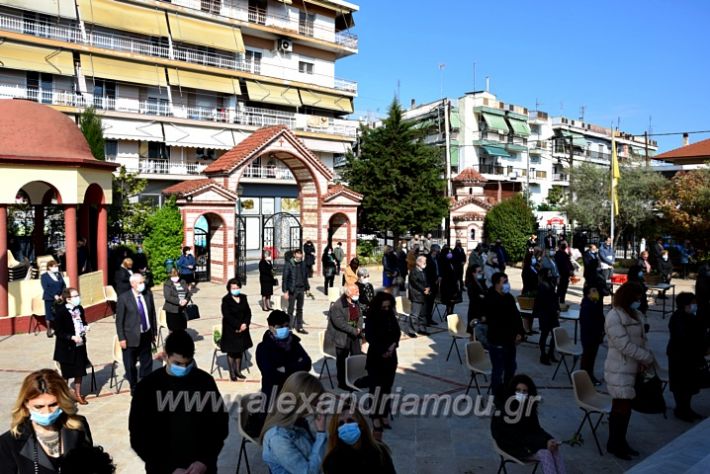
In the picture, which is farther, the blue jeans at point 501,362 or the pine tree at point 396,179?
the pine tree at point 396,179

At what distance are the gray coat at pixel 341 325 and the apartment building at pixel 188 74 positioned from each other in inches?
1068

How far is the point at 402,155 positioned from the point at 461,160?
80.4 ft

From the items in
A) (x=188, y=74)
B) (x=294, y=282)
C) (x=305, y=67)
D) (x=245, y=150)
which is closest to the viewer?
(x=294, y=282)

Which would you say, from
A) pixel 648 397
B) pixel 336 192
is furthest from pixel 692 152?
pixel 648 397

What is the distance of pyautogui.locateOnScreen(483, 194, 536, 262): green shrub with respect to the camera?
26719 millimetres

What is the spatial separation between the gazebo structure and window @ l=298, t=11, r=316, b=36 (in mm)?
27450

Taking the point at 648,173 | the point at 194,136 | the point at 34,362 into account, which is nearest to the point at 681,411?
the point at 34,362

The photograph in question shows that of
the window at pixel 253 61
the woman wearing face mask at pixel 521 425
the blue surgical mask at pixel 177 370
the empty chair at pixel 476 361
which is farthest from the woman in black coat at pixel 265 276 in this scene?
the window at pixel 253 61

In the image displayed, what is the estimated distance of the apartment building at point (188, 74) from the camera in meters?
29.5

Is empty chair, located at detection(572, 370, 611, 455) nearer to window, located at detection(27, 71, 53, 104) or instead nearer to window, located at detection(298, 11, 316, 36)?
window, located at detection(27, 71, 53, 104)

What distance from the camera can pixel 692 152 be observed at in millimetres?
27578

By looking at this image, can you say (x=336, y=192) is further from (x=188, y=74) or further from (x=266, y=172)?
(x=188, y=74)

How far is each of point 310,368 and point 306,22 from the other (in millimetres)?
37634

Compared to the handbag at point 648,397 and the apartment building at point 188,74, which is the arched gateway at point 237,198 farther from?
the handbag at point 648,397
